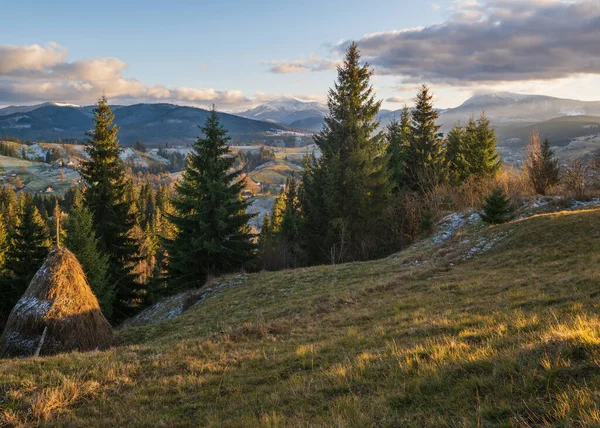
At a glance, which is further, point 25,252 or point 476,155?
point 476,155

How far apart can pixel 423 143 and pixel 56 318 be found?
122ft

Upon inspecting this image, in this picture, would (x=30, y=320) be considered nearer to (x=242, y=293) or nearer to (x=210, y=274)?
(x=242, y=293)

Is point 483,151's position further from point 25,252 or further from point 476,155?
point 25,252

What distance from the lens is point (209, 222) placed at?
26.9m

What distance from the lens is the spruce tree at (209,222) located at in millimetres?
26750

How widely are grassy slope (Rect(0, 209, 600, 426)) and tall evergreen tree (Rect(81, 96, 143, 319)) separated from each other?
18569mm

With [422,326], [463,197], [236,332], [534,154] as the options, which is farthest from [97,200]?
[534,154]

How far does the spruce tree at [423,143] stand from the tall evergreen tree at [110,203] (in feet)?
95.3

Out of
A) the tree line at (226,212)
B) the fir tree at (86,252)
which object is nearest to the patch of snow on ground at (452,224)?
the tree line at (226,212)

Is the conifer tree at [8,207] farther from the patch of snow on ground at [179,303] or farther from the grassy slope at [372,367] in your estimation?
the grassy slope at [372,367]

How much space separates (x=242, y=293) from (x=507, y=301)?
11.5 meters

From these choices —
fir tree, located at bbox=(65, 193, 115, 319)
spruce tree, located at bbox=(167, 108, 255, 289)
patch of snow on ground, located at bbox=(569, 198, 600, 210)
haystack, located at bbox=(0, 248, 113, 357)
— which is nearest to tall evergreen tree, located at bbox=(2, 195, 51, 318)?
fir tree, located at bbox=(65, 193, 115, 319)

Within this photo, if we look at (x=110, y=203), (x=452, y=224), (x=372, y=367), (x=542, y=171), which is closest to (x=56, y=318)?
(x=372, y=367)

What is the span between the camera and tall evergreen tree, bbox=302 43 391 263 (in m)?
31.8
